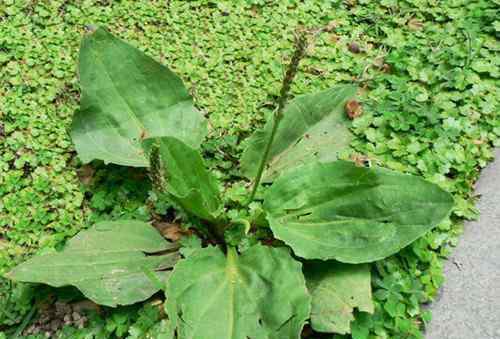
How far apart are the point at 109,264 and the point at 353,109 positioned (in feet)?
5.22

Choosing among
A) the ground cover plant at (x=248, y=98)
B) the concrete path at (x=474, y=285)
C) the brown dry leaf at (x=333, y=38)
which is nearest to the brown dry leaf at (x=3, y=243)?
the ground cover plant at (x=248, y=98)

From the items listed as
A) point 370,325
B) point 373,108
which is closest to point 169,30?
point 373,108

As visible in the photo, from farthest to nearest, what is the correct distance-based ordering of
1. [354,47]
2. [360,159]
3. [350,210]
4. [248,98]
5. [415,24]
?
[415,24] < [354,47] < [248,98] < [360,159] < [350,210]

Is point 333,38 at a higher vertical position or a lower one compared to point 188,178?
higher

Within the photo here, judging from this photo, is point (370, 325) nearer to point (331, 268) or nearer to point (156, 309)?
point (331, 268)

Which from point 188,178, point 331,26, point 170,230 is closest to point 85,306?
point 170,230

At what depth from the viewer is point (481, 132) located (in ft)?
10.7

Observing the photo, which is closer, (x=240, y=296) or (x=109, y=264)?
(x=240, y=296)

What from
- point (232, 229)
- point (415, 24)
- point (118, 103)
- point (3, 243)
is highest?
point (415, 24)

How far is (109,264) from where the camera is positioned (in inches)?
104

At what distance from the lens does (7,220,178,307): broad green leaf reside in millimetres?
2547

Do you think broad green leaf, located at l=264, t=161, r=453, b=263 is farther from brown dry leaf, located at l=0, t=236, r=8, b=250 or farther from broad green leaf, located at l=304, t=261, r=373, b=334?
brown dry leaf, located at l=0, t=236, r=8, b=250

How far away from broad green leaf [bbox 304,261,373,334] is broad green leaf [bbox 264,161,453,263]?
10 cm

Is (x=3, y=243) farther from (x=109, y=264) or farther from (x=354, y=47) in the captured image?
(x=354, y=47)
